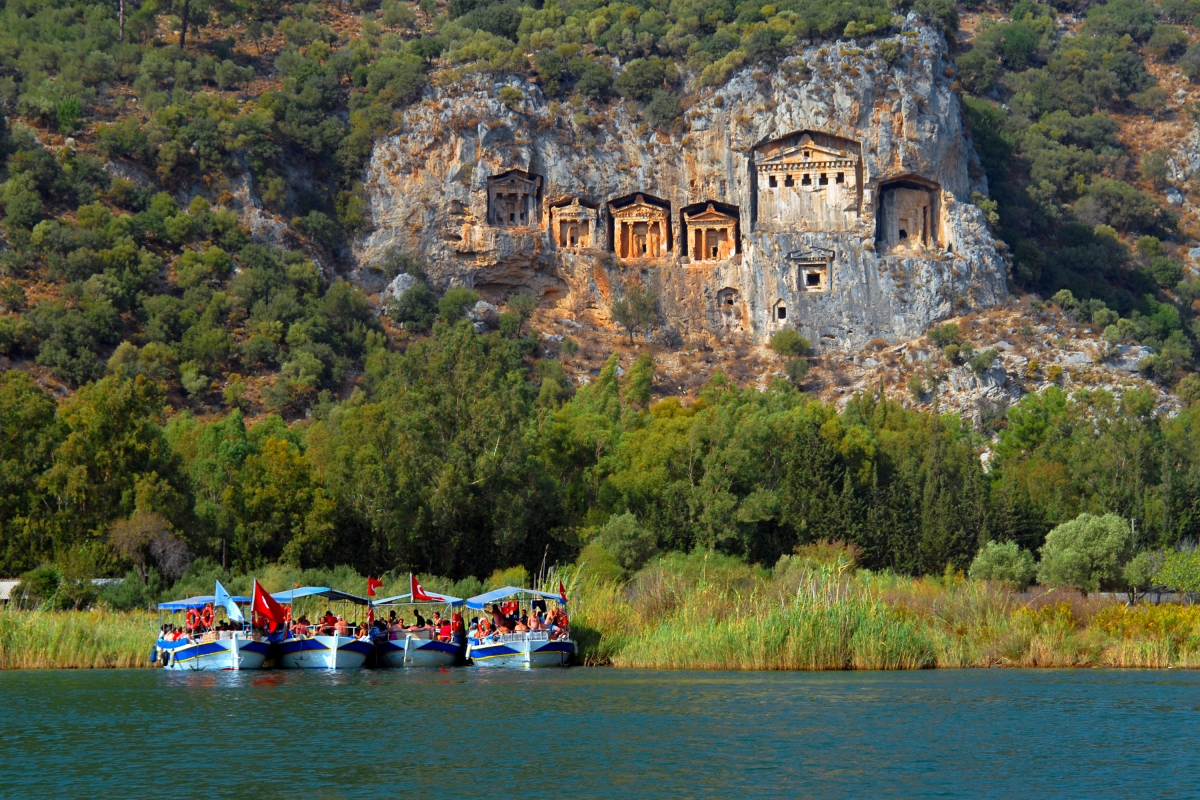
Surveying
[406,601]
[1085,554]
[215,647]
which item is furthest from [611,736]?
[1085,554]

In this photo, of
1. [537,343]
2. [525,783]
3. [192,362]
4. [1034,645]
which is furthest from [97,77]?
[525,783]

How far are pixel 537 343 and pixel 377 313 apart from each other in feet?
34.9

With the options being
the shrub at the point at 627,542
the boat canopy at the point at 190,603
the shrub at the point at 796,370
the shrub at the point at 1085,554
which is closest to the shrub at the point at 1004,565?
the shrub at the point at 1085,554

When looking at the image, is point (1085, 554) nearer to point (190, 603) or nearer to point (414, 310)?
point (190, 603)

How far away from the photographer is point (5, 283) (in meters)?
88.1

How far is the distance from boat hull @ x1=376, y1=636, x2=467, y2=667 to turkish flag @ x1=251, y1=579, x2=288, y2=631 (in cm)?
278

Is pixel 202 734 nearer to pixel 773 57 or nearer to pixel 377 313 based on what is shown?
pixel 377 313

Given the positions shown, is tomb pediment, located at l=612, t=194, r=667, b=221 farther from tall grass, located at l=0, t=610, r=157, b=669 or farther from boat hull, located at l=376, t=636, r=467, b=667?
Answer: tall grass, located at l=0, t=610, r=157, b=669

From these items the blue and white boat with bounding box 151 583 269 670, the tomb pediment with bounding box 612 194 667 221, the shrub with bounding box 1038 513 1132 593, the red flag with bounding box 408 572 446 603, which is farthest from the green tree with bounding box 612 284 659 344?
the blue and white boat with bounding box 151 583 269 670

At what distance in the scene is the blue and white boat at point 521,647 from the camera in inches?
1603

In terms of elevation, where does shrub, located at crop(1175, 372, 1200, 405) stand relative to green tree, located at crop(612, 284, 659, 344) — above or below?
below

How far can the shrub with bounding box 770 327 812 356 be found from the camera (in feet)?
310

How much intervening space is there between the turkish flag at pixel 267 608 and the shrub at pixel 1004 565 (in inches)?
988

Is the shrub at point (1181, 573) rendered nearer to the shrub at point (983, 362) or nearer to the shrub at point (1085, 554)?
the shrub at point (1085, 554)
